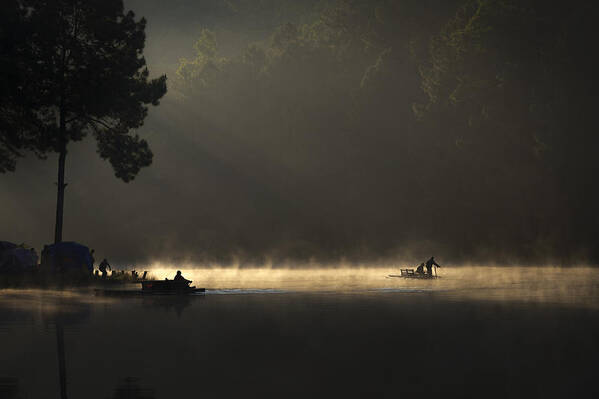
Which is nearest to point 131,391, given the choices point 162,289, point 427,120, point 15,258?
point 162,289

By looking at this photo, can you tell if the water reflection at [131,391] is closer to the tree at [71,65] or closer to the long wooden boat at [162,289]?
the long wooden boat at [162,289]

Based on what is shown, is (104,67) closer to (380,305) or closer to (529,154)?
(380,305)

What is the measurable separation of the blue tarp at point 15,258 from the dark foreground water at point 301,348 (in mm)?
16650

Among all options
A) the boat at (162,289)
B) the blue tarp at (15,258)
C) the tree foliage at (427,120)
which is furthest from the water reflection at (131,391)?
the tree foliage at (427,120)

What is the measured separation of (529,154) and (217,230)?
4219 centimetres

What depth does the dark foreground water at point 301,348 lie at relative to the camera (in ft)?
51.3

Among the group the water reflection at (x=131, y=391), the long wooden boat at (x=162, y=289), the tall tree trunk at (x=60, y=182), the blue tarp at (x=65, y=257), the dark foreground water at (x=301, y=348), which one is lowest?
the water reflection at (x=131, y=391)

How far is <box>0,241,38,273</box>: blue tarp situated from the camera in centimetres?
5284

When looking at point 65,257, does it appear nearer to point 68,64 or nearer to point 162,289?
point 162,289

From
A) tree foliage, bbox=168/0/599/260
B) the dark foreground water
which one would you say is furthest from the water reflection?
tree foliage, bbox=168/0/599/260

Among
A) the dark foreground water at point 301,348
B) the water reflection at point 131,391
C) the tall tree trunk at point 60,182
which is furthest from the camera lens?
the tall tree trunk at point 60,182

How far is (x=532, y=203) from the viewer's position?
97.7 metres

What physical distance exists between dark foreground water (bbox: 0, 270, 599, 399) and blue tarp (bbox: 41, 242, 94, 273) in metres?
14.6

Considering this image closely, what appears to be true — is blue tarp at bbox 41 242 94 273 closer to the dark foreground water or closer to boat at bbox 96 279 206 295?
boat at bbox 96 279 206 295
